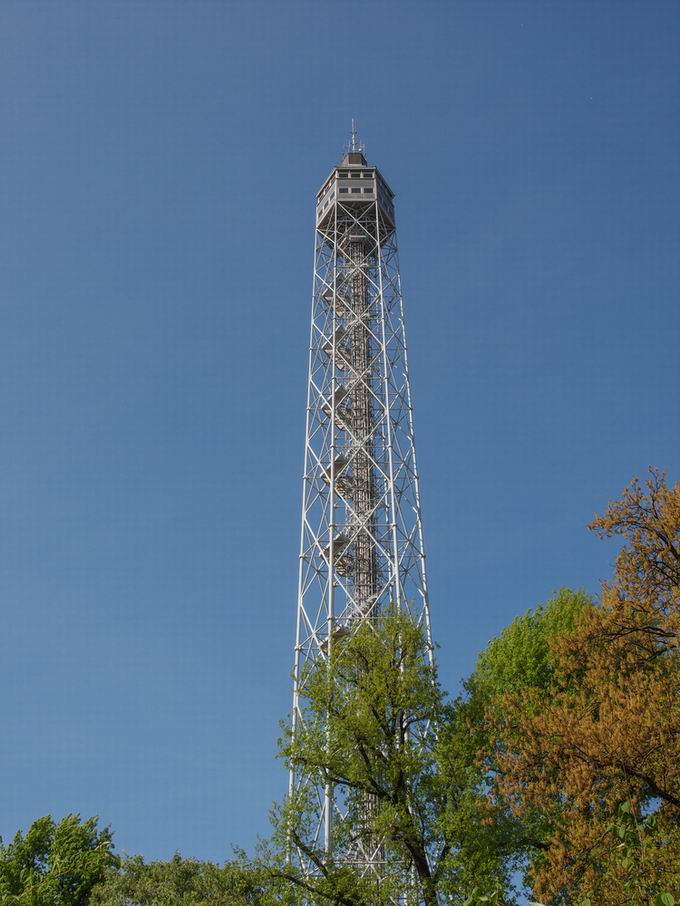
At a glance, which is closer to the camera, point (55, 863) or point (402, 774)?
point (402, 774)

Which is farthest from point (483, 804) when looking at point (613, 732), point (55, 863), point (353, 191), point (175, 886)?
point (353, 191)

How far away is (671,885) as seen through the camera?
11867 mm

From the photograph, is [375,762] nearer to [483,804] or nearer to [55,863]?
[483,804]

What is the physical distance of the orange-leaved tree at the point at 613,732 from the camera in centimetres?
1434

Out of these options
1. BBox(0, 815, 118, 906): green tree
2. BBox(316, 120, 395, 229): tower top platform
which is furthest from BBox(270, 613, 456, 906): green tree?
BBox(316, 120, 395, 229): tower top platform

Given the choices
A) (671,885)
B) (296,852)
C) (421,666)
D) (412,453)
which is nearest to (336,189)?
(412,453)

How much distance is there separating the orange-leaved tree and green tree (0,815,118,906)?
1768 cm

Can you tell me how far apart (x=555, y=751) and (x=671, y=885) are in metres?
3.77

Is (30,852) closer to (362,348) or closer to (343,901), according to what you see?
(343,901)

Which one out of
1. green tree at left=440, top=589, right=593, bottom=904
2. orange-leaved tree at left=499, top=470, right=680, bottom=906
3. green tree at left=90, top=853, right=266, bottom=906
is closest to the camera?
orange-leaved tree at left=499, top=470, right=680, bottom=906

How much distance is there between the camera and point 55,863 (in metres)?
29.9

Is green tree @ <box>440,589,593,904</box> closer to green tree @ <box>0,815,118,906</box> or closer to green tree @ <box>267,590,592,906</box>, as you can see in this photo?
green tree @ <box>267,590,592,906</box>

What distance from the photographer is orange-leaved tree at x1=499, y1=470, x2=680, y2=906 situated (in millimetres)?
14336

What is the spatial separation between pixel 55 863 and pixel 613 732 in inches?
884
